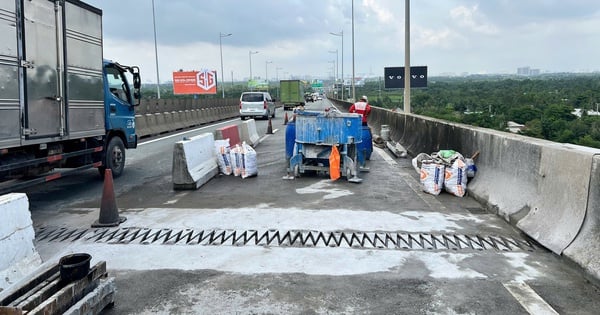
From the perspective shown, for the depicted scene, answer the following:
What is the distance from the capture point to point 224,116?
40.7 metres

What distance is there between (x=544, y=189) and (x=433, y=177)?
2.84m

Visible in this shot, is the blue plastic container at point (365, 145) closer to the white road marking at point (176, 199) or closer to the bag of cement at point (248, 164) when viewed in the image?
the bag of cement at point (248, 164)

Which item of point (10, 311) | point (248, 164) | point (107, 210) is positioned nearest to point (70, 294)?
point (10, 311)

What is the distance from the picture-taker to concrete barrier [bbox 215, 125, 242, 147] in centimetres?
1277

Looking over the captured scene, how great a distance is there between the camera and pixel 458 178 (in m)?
9.05

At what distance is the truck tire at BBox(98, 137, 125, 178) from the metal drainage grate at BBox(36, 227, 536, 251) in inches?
163

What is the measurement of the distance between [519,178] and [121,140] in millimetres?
8402

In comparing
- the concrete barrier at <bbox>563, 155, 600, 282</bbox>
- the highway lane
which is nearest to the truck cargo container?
the highway lane

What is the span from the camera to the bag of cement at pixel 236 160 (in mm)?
11265

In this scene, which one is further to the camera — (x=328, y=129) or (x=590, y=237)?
(x=328, y=129)

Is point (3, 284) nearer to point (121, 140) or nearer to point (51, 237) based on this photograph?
point (51, 237)

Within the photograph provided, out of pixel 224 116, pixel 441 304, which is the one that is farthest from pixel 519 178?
pixel 224 116

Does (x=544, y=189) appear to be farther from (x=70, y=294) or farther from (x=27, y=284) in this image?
(x=27, y=284)

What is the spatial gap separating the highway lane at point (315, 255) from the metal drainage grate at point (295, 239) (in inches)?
1.0
